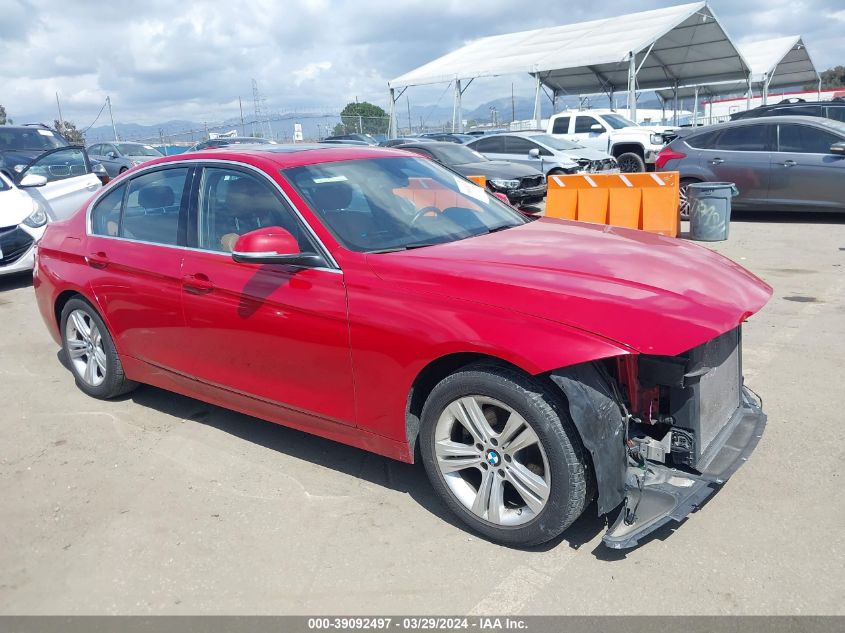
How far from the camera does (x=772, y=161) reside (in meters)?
11.6

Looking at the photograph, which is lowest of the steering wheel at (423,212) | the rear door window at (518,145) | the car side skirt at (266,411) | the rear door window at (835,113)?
the car side skirt at (266,411)

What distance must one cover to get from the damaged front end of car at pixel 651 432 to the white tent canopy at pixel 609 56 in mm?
24017

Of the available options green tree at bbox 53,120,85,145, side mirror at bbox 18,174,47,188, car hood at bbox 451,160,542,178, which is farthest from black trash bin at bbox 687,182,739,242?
green tree at bbox 53,120,85,145

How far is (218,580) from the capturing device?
10.2 ft

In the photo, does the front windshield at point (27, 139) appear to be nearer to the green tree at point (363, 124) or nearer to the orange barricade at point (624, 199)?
the orange barricade at point (624, 199)

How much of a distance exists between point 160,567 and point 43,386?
9.84 feet

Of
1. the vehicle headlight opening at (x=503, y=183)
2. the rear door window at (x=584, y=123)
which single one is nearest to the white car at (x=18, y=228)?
the vehicle headlight opening at (x=503, y=183)

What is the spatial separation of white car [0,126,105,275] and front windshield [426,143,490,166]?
6.31 metres

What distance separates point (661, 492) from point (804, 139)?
10.3 meters

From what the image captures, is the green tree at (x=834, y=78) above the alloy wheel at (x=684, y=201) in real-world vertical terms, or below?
above

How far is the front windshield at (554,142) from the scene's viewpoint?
56.2 ft

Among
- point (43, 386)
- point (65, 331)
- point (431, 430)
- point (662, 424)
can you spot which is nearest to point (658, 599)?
point (662, 424)

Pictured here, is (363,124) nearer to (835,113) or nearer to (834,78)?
(835,113)

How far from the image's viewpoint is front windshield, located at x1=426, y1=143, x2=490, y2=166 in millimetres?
14570
